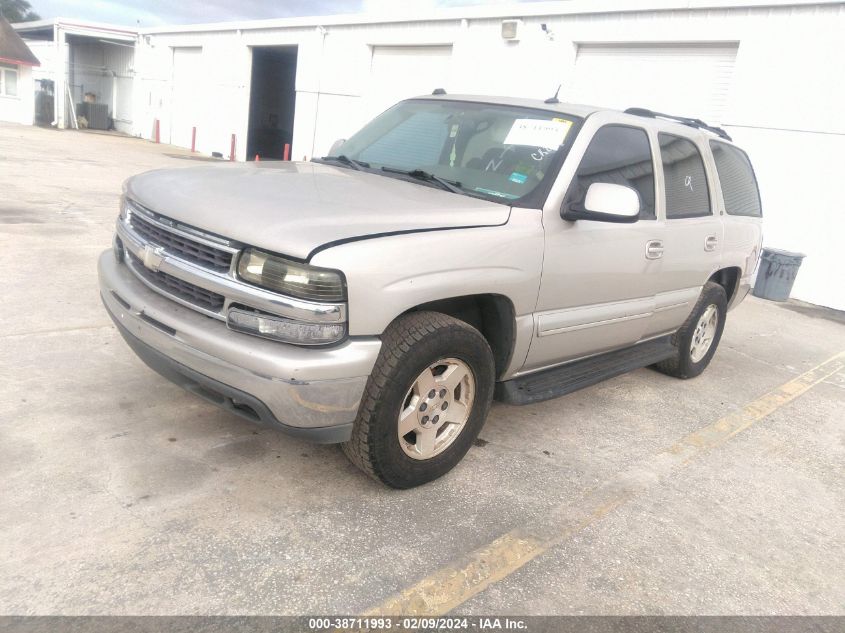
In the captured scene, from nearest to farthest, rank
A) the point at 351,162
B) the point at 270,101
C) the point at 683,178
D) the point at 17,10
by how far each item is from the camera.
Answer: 1. the point at 351,162
2. the point at 683,178
3. the point at 270,101
4. the point at 17,10

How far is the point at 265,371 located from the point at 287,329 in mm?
177

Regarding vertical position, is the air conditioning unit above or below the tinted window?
above

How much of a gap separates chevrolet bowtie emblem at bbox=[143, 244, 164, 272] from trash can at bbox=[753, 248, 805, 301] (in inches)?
341

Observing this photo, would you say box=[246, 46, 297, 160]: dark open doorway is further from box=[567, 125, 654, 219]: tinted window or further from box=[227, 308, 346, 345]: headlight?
box=[227, 308, 346, 345]: headlight

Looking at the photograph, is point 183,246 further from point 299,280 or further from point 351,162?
point 351,162

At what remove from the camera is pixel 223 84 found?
22.3m

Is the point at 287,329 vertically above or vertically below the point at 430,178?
below

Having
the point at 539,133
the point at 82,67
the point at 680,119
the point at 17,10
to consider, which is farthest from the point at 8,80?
the point at 17,10

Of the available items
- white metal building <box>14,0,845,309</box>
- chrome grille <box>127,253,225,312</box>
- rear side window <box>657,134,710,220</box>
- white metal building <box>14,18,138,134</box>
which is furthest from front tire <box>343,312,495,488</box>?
white metal building <box>14,18,138,134</box>

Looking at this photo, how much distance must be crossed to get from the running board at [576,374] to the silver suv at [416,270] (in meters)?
0.02

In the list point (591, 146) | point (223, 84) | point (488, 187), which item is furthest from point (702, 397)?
point (223, 84)

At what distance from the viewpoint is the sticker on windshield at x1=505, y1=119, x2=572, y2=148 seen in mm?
3535

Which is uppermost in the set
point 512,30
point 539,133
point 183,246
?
point 512,30

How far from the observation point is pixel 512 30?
12555 mm
